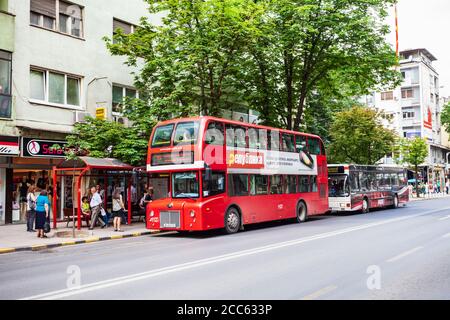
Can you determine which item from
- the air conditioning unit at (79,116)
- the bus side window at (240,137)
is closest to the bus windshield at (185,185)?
the bus side window at (240,137)

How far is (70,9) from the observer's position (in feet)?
72.8

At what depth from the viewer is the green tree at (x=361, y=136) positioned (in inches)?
1469

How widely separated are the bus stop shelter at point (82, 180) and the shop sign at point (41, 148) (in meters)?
0.87

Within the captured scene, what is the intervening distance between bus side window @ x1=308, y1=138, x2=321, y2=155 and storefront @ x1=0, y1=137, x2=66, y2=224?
11.7 meters

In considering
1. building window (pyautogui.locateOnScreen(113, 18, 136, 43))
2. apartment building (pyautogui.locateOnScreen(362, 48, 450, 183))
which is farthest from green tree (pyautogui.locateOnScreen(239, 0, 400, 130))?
apartment building (pyautogui.locateOnScreen(362, 48, 450, 183))

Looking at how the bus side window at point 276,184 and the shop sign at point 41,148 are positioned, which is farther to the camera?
the shop sign at point 41,148

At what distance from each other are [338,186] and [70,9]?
670 inches

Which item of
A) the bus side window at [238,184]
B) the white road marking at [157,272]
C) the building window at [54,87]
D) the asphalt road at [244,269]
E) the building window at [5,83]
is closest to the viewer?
the asphalt road at [244,269]

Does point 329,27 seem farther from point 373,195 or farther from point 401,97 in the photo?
point 401,97

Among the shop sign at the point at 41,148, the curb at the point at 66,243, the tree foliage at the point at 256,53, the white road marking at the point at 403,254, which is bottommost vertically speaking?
the curb at the point at 66,243

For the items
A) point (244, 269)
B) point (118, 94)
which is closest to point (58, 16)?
point (118, 94)

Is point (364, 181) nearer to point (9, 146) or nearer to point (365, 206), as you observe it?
point (365, 206)

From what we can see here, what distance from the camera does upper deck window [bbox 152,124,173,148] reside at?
16047mm

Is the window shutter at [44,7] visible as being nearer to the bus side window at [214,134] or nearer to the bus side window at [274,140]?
the bus side window at [214,134]
